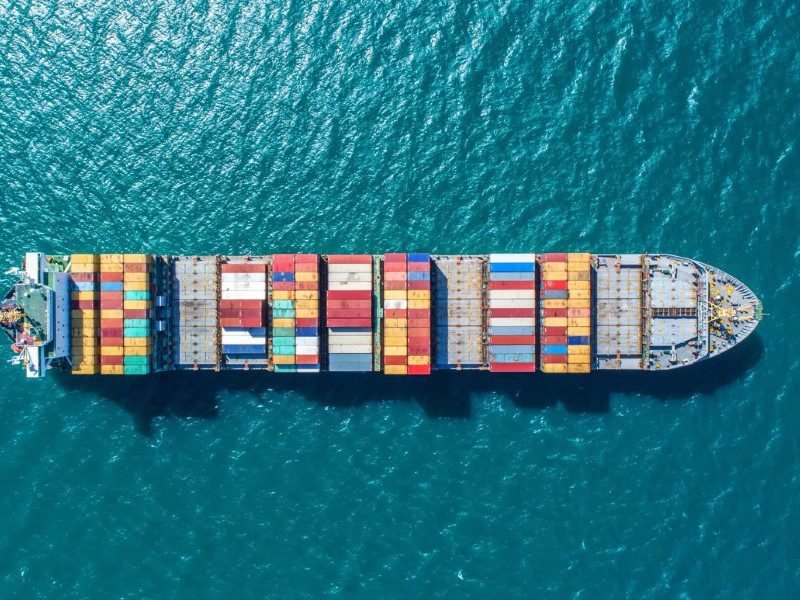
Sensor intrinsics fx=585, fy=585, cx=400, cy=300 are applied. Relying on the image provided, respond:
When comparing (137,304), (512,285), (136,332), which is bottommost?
(136,332)

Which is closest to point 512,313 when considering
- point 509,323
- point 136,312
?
point 509,323

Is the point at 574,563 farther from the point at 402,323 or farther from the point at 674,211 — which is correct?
the point at 674,211

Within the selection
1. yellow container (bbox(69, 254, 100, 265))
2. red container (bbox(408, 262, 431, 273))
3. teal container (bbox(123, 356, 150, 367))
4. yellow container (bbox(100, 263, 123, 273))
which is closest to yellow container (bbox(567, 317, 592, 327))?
red container (bbox(408, 262, 431, 273))

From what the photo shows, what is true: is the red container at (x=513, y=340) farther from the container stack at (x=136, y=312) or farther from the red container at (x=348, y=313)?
the container stack at (x=136, y=312)

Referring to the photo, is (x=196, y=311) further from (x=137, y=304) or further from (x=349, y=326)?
(x=349, y=326)

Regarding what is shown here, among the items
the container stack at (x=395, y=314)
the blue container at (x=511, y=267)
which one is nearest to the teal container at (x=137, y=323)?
the container stack at (x=395, y=314)

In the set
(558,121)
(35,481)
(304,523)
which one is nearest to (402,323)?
(304,523)

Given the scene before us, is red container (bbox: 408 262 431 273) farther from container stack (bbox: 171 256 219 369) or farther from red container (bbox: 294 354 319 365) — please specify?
container stack (bbox: 171 256 219 369)

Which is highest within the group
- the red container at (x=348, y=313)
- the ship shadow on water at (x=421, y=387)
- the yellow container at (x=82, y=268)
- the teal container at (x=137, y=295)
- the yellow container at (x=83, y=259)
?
the yellow container at (x=83, y=259)
